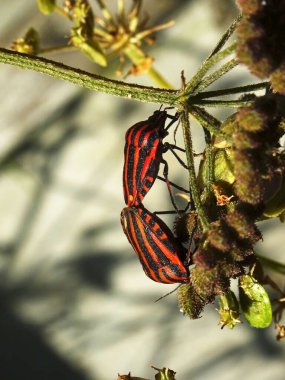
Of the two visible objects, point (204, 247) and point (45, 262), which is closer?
point (204, 247)

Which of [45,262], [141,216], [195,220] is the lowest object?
[195,220]

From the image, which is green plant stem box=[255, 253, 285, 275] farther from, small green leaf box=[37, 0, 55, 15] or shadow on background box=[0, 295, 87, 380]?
shadow on background box=[0, 295, 87, 380]

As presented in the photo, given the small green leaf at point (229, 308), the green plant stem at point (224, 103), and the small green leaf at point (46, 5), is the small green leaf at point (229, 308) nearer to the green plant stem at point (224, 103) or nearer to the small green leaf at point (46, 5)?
the green plant stem at point (224, 103)

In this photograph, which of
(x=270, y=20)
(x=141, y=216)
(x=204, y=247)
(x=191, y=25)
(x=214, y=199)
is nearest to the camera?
(x=270, y=20)

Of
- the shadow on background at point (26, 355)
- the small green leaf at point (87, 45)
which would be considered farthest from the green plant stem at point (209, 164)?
the shadow on background at point (26, 355)

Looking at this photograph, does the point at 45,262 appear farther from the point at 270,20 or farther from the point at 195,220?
the point at 270,20

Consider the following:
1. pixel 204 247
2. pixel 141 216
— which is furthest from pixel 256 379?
pixel 204 247

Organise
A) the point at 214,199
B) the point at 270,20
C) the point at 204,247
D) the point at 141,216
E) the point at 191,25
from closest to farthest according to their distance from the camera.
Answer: the point at 270,20, the point at 204,247, the point at 214,199, the point at 141,216, the point at 191,25

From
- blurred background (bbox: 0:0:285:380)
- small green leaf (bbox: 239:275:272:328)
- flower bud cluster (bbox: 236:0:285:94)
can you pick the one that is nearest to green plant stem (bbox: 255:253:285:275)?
small green leaf (bbox: 239:275:272:328)
